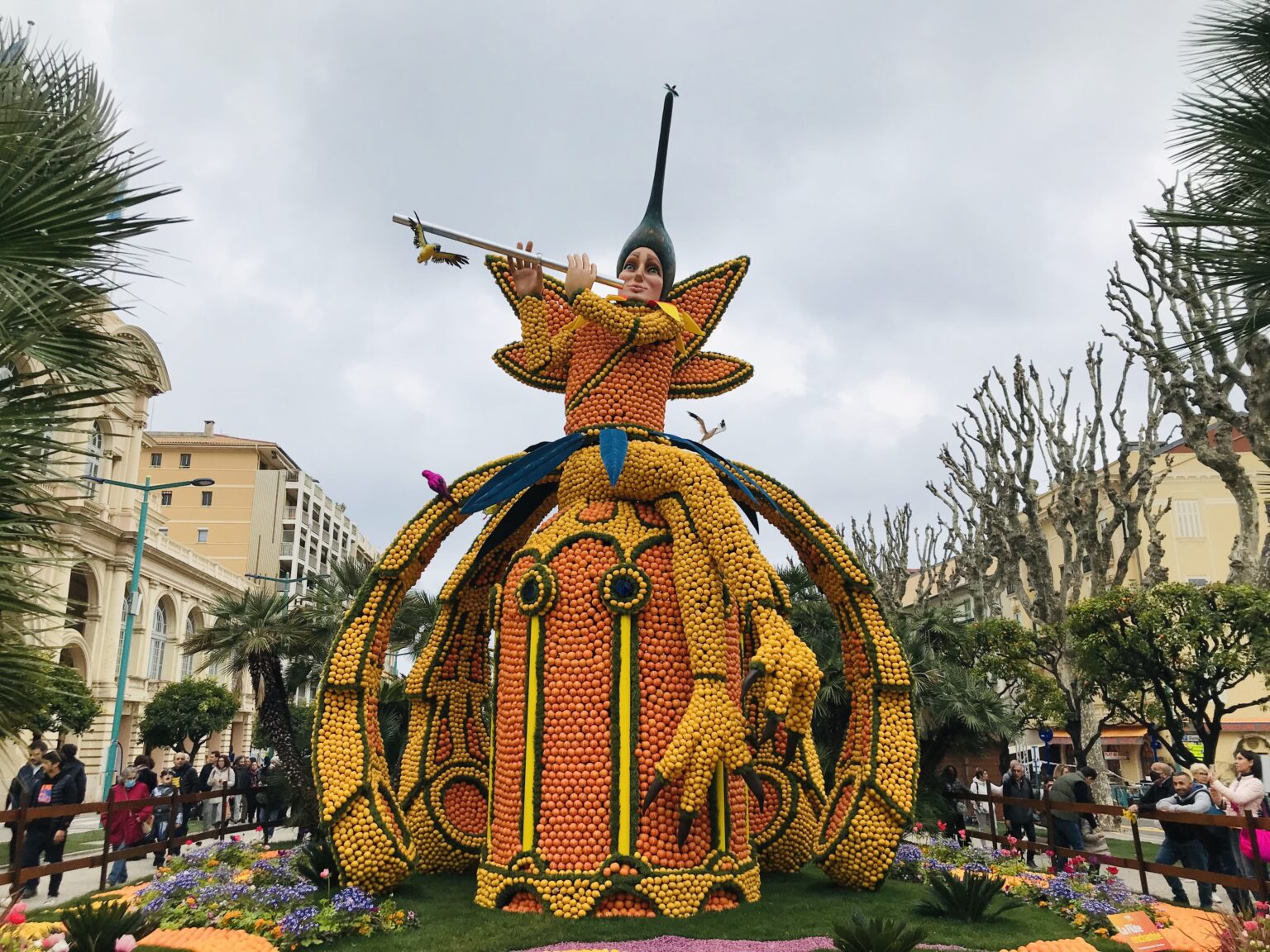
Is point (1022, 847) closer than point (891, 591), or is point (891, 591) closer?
point (1022, 847)

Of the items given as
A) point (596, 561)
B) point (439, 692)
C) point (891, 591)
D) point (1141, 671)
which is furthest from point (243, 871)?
point (891, 591)

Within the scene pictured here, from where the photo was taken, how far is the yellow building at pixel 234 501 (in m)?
62.1

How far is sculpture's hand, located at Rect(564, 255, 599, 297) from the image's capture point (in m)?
8.09

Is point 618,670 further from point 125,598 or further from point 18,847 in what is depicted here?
point 125,598

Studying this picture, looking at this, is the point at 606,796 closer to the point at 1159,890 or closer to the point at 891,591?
the point at 1159,890

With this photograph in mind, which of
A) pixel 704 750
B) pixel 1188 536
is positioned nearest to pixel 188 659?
pixel 1188 536

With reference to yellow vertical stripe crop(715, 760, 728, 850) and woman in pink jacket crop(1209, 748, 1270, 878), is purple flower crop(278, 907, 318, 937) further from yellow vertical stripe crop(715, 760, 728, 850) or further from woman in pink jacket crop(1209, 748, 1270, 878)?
woman in pink jacket crop(1209, 748, 1270, 878)

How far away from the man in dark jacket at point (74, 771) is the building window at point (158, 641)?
1172 inches

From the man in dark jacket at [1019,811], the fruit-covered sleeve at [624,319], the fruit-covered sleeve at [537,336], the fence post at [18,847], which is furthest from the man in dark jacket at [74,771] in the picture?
the man in dark jacket at [1019,811]

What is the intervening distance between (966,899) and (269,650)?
13124 millimetres

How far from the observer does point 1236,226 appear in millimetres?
7457

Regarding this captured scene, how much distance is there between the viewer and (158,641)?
3812 cm

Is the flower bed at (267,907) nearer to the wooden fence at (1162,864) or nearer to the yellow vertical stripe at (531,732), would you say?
the yellow vertical stripe at (531,732)

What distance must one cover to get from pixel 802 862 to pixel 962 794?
5443mm
